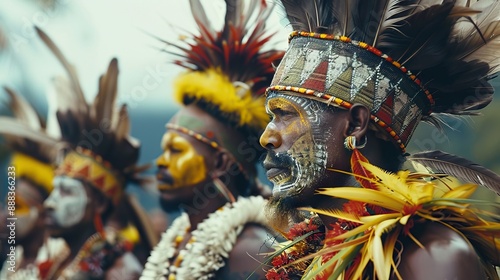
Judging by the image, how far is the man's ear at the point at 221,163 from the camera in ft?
17.2

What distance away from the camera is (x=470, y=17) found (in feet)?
10.1

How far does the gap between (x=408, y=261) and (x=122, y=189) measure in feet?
15.3

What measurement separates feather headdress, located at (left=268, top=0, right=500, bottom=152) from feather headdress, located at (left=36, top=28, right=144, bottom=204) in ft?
12.8

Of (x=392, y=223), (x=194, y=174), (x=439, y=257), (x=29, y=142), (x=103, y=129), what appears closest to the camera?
(x=439, y=257)

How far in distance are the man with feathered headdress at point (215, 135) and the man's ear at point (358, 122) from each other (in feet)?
5.88

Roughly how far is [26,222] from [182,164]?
3.40 meters

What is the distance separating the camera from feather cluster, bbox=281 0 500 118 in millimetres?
3156

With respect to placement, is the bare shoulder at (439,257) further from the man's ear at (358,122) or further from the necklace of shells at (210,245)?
the necklace of shells at (210,245)

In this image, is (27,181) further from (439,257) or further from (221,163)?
(439,257)

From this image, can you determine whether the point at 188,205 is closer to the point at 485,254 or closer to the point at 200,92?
the point at 200,92

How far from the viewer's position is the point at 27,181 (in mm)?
8203

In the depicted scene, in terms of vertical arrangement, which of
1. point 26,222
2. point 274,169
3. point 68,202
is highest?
point 274,169

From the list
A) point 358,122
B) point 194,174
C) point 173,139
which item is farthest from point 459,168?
point 173,139

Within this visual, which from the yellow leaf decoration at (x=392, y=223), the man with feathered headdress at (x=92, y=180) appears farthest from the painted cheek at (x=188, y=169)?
the yellow leaf decoration at (x=392, y=223)
